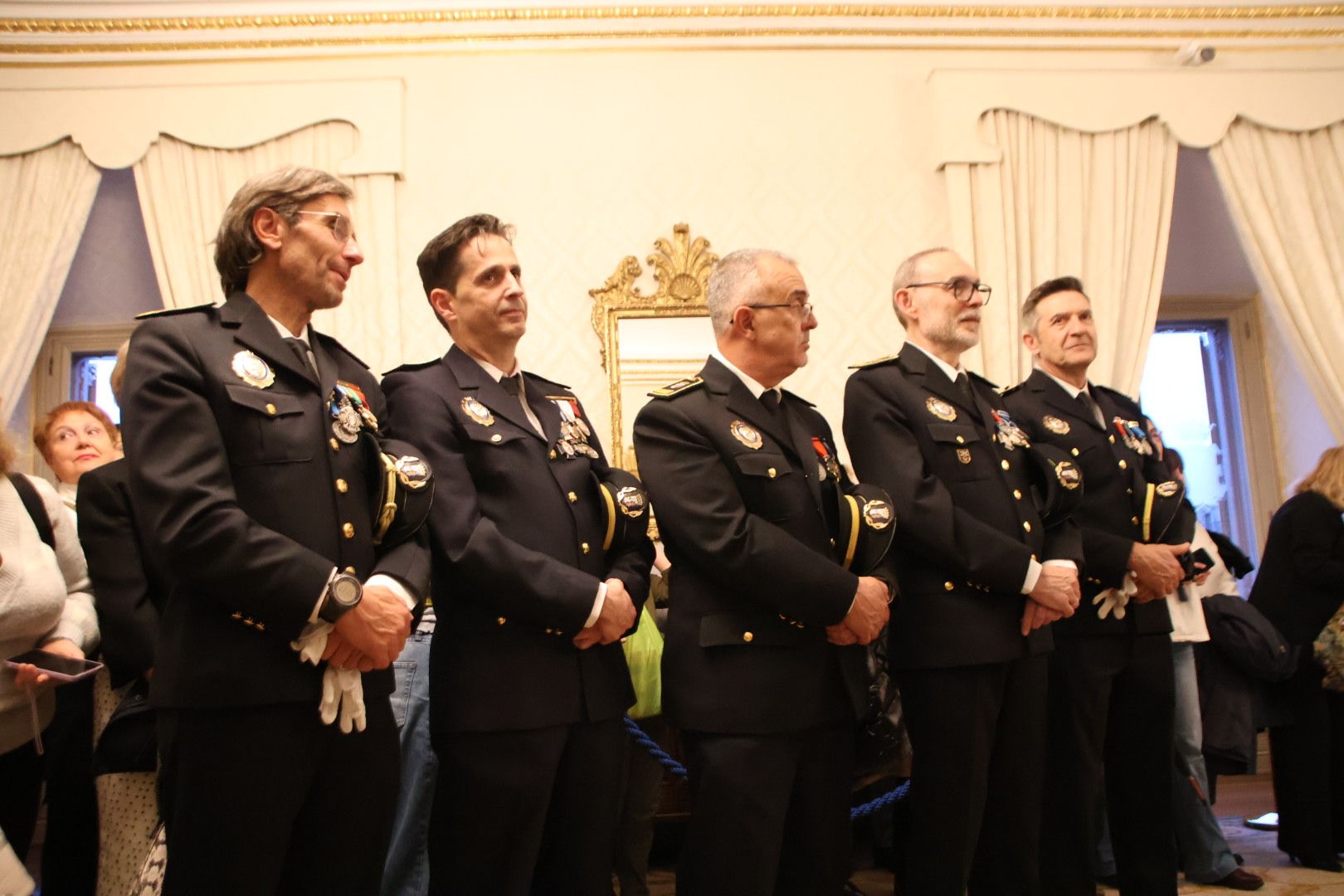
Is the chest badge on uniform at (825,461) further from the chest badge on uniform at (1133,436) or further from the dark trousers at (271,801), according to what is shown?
the dark trousers at (271,801)

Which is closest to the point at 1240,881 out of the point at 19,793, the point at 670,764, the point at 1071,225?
the point at 670,764

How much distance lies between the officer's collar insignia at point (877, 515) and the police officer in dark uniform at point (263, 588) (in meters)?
0.93

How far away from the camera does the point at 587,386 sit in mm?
4828

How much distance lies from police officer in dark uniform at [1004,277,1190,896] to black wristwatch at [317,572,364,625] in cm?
183

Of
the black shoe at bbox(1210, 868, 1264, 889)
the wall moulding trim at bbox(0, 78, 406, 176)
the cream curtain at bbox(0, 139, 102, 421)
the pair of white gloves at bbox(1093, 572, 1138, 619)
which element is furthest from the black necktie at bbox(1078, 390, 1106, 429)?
the cream curtain at bbox(0, 139, 102, 421)

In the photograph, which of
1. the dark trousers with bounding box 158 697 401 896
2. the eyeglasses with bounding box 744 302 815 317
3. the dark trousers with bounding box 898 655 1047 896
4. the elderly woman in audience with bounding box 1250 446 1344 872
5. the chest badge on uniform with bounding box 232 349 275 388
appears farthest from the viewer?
the elderly woman in audience with bounding box 1250 446 1344 872

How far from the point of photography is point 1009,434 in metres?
2.74

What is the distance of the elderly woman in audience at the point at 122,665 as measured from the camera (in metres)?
2.25

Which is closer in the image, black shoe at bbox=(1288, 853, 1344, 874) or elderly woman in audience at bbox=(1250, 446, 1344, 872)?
black shoe at bbox=(1288, 853, 1344, 874)

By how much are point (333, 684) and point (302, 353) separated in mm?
574

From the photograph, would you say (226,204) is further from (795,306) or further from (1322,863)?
(1322,863)

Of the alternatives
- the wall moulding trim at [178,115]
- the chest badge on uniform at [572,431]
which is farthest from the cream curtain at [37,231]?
the chest badge on uniform at [572,431]

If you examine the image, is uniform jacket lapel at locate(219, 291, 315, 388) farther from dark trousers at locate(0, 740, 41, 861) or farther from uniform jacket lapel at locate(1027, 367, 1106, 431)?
uniform jacket lapel at locate(1027, 367, 1106, 431)

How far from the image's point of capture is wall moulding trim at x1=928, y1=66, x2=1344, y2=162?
5035mm
